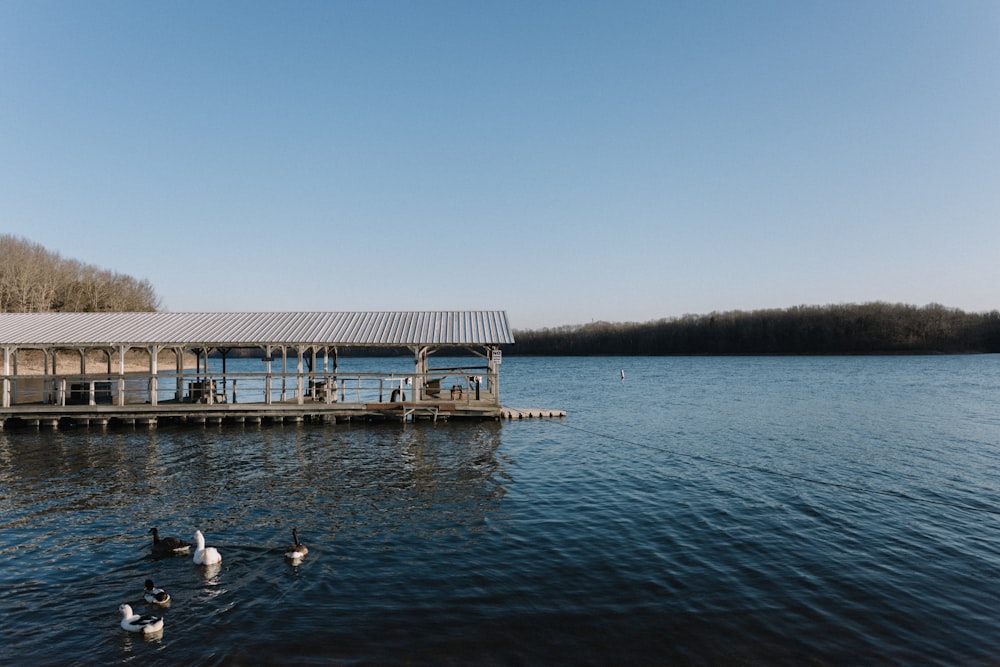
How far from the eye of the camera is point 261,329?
1125 inches

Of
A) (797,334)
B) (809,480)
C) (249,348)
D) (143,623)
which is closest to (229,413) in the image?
(249,348)

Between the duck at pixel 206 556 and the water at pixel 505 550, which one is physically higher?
the duck at pixel 206 556

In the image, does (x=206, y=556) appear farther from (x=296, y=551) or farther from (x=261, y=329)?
(x=261, y=329)

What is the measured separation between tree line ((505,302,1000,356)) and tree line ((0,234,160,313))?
350ft

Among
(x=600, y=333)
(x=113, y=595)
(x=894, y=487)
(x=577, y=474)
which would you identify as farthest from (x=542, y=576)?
(x=600, y=333)

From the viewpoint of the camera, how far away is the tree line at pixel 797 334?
391ft

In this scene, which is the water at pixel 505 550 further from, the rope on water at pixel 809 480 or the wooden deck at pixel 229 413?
the wooden deck at pixel 229 413

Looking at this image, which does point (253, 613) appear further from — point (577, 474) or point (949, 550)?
point (949, 550)

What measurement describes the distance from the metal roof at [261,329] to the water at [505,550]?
503 centimetres

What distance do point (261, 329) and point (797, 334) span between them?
431 ft

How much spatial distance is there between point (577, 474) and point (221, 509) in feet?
34.0

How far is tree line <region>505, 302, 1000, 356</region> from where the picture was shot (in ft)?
391

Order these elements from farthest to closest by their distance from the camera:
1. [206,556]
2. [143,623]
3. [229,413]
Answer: [229,413] → [206,556] → [143,623]

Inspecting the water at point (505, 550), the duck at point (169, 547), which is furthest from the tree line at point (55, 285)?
the duck at point (169, 547)
